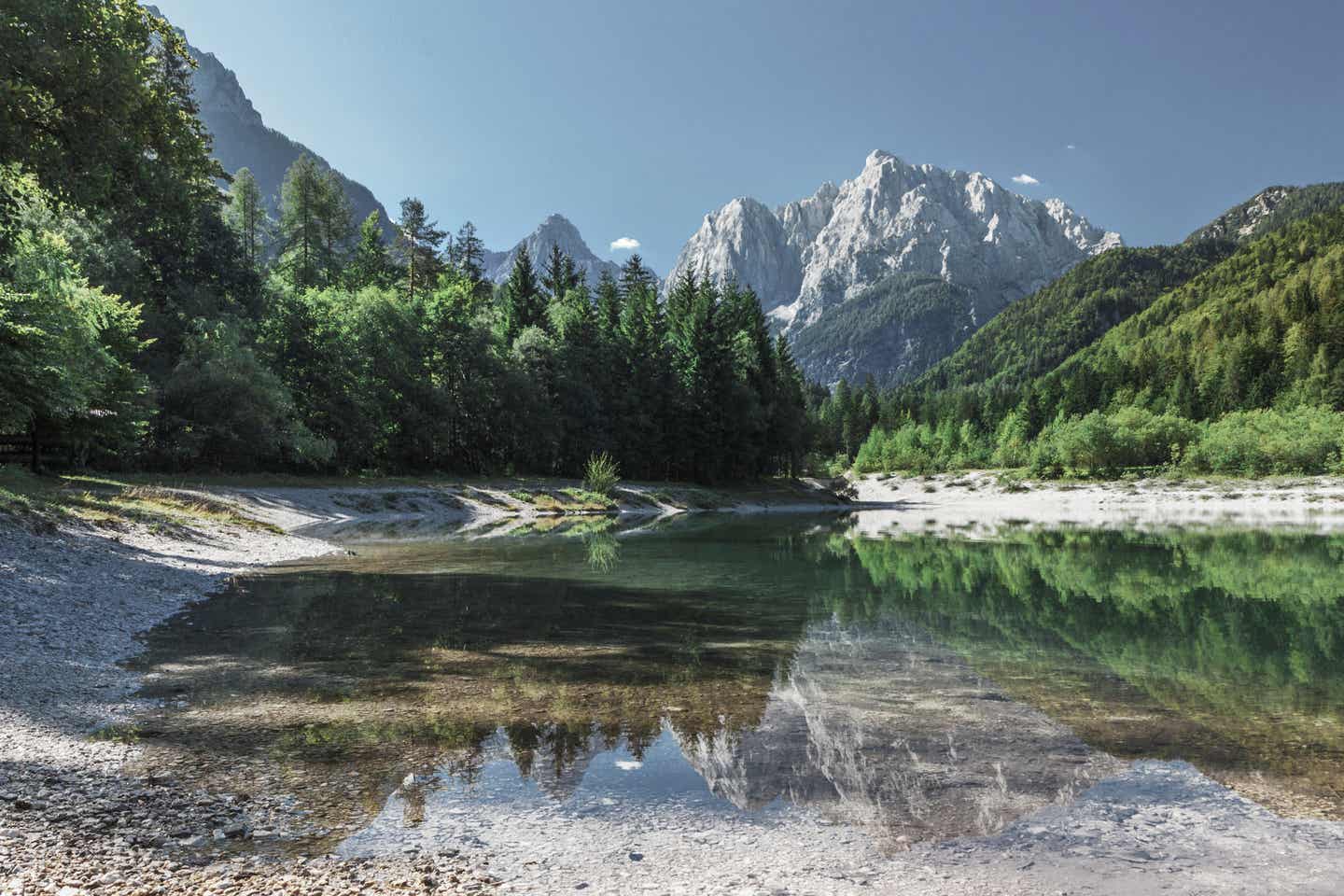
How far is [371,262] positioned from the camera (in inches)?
3386

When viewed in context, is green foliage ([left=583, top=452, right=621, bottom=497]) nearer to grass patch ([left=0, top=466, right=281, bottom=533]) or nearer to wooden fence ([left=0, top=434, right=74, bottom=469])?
grass patch ([left=0, top=466, right=281, bottom=533])

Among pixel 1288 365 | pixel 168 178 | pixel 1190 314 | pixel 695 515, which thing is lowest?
pixel 695 515

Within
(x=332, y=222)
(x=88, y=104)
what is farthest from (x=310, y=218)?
(x=88, y=104)

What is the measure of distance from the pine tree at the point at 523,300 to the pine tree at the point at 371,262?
14372 mm

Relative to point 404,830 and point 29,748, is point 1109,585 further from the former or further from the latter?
Answer: point 29,748

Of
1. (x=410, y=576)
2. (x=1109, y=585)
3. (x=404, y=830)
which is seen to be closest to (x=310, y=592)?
(x=410, y=576)

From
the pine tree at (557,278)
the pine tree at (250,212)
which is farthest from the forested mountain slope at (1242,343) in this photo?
the pine tree at (250,212)

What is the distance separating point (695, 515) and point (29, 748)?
50.1 meters

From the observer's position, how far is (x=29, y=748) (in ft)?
19.4

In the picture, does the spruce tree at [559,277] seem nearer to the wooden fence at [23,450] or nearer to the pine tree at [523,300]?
the pine tree at [523,300]

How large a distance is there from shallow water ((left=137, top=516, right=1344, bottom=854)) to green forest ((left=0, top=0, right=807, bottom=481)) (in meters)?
10.5

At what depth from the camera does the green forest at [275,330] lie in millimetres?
14969

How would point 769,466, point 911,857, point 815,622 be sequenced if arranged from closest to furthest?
point 911,857 → point 815,622 → point 769,466

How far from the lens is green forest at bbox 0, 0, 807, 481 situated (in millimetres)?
14969
